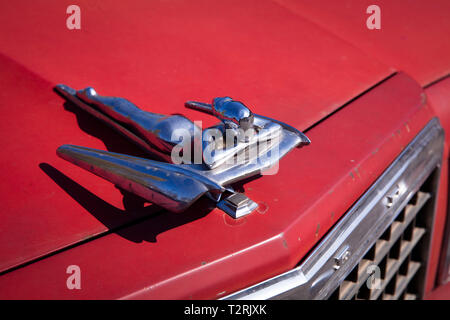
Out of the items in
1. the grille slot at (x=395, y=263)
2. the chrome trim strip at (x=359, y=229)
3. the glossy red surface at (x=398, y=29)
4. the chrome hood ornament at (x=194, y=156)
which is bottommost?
the grille slot at (x=395, y=263)

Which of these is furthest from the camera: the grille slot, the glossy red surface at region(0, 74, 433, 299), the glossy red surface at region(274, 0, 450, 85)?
the glossy red surface at region(274, 0, 450, 85)

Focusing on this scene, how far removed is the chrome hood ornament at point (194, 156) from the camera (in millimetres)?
682

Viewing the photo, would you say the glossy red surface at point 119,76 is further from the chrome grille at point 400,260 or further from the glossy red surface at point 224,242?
the chrome grille at point 400,260

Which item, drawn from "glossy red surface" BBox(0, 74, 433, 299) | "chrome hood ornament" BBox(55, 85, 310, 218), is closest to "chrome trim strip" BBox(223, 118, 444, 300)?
"glossy red surface" BBox(0, 74, 433, 299)

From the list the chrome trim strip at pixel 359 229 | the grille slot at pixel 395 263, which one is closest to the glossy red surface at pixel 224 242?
the chrome trim strip at pixel 359 229

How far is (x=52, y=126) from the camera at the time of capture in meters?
0.91

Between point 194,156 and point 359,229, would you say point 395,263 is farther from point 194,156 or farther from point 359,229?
point 194,156

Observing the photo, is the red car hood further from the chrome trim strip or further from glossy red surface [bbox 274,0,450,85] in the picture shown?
the chrome trim strip

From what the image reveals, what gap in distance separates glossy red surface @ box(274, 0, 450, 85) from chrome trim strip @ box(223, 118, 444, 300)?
0.21 meters

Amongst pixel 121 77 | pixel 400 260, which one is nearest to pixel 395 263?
pixel 400 260

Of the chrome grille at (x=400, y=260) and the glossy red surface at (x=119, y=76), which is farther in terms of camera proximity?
the chrome grille at (x=400, y=260)

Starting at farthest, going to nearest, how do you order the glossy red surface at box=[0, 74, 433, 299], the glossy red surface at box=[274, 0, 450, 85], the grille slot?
1. the glossy red surface at box=[274, 0, 450, 85]
2. the grille slot
3. the glossy red surface at box=[0, 74, 433, 299]

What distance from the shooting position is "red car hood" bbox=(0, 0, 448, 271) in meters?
0.75
